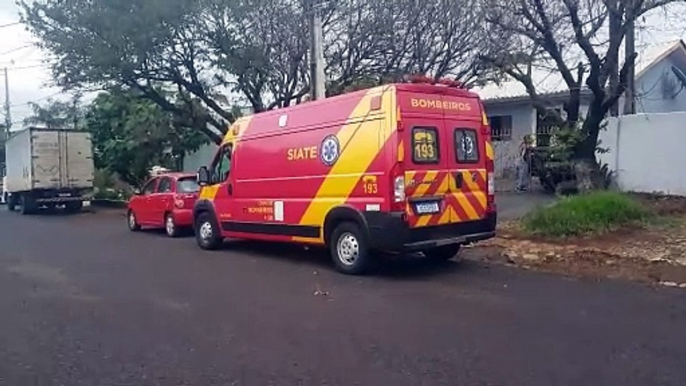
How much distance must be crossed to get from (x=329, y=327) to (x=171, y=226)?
10066 mm

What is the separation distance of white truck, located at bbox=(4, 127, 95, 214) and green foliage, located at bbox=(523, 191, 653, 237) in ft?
60.5

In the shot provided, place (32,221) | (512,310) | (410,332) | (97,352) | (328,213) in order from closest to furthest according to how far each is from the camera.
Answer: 1. (97,352)
2. (410,332)
3. (512,310)
4. (328,213)
5. (32,221)

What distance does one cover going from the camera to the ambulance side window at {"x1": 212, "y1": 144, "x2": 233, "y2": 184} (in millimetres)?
12344

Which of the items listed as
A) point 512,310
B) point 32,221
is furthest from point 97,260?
point 32,221

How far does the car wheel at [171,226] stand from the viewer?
1576 centimetres

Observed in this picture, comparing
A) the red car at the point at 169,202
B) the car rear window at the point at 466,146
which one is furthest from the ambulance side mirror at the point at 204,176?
the car rear window at the point at 466,146

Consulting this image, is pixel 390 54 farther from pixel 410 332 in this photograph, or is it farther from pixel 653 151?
pixel 410 332

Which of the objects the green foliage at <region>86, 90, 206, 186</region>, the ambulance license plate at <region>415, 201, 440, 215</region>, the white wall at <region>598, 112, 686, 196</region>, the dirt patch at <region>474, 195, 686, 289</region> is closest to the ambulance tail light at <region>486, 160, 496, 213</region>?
the dirt patch at <region>474, 195, 686, 289</region>

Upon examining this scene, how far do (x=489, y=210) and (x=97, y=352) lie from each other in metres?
6.10

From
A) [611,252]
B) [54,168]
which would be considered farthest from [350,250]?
[54,168]

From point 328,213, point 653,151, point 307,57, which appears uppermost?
point 307,57

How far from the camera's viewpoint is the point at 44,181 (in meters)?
24.7

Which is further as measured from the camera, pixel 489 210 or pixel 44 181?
pixel 44 181

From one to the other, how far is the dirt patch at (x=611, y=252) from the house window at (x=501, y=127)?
40.5 feet
